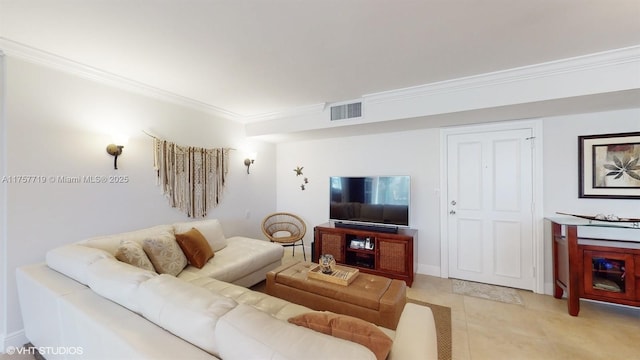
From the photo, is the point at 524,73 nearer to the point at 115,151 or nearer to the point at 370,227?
the point at 370,227

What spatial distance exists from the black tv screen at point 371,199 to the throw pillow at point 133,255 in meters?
2.56

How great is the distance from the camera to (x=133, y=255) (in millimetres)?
1976

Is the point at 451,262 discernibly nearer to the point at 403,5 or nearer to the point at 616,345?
the point at 616,345

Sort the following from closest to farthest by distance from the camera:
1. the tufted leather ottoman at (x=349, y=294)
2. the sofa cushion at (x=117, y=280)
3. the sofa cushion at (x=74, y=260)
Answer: the sofa cushion at (x=117, y=280) → the sofa cushion at (x=74, y=260) → the tufted leather ottoman at (x=349, y=294)

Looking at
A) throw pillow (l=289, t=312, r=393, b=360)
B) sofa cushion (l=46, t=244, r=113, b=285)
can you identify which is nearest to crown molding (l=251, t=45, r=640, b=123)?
throw pillow (l=289, t=312, r=393, b=360)

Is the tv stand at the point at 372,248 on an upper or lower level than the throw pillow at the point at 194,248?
lower

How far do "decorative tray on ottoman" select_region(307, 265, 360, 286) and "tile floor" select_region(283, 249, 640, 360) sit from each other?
0.95 metres

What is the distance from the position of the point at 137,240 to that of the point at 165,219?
91 centimetres

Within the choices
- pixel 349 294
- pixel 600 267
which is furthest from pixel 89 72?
pixel 600 267

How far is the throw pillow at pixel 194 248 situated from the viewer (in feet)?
8.20

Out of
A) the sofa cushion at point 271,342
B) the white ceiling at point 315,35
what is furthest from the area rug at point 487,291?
the sofa cushion at point 271,342

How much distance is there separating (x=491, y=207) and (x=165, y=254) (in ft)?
12.2

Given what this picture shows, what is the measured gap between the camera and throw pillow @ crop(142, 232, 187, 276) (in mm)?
2188

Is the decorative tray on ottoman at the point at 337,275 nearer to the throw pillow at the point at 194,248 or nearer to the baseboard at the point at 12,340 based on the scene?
the throw pillow at the point at 194,248
